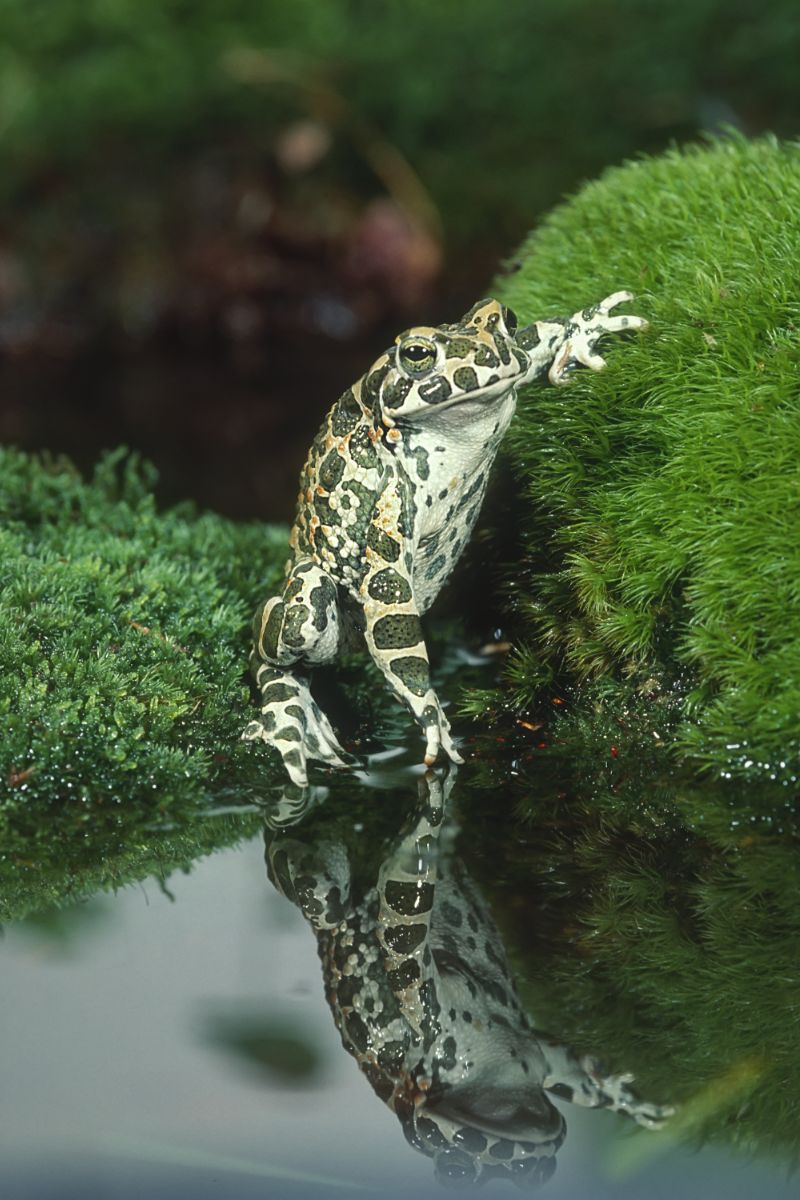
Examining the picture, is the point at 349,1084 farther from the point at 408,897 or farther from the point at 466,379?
the point at 466,379

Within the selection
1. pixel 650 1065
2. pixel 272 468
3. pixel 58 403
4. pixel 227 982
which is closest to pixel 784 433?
pixel 650 1065

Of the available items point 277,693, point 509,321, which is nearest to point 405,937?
point 277,693

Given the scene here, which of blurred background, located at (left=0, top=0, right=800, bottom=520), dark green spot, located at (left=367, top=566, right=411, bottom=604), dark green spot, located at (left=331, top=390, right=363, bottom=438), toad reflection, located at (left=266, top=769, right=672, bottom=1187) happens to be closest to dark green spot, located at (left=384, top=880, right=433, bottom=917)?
toad reflection, located at (left=266, top=769, right=672, bottom=1187)

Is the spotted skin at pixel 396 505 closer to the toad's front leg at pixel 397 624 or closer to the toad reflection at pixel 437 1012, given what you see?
the toad's front leg at pixel 397 624

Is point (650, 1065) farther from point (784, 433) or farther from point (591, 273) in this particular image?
point (591, 273)

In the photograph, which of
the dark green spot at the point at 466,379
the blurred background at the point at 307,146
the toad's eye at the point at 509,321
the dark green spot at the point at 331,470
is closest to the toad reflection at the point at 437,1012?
the dark green spot at the point at 331,470

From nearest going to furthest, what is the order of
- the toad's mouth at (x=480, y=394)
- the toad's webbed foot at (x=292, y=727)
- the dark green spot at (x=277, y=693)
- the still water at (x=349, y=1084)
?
the still water at (x=349, y=1084) < the toad's mouth at (x=480, y=394) < the toad's webbed foot at (x=292, y=727) < the dark green spot at (x=277, y=693)

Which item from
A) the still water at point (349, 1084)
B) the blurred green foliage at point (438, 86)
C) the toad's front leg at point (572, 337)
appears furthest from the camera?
the blurred green foliage at point (438, 86)

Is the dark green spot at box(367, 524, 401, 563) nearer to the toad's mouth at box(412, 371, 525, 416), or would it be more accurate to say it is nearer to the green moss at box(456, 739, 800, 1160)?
the toad's mouth at box(412, 371, 525, 416)
